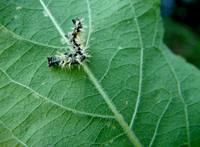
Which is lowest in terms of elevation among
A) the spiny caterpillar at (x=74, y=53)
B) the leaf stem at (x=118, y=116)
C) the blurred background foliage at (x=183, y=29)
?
the blurred background foliage at (x=183, y=29)

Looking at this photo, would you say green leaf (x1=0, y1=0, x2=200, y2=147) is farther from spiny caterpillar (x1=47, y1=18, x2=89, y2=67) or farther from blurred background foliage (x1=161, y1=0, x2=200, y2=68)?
blurred background foliage (x1=161, y1=0, x2=200, y2=68)

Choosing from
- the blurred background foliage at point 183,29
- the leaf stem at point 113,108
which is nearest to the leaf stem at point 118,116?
the leaf stem at point 113,108

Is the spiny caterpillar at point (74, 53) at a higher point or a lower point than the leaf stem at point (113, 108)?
higher

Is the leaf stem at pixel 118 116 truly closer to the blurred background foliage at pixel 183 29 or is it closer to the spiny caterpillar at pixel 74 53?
the spiny caterpillar at pixel 74 53

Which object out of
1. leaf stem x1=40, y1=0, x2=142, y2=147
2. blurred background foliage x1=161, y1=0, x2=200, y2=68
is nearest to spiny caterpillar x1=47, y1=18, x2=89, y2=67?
leaf stem x1=40, y1=0, x2=142, y2=147

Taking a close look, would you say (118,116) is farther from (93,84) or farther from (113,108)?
(93,84)

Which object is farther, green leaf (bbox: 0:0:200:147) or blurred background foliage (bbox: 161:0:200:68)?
blurred background foliage (bbox: 161:0:200:68)
